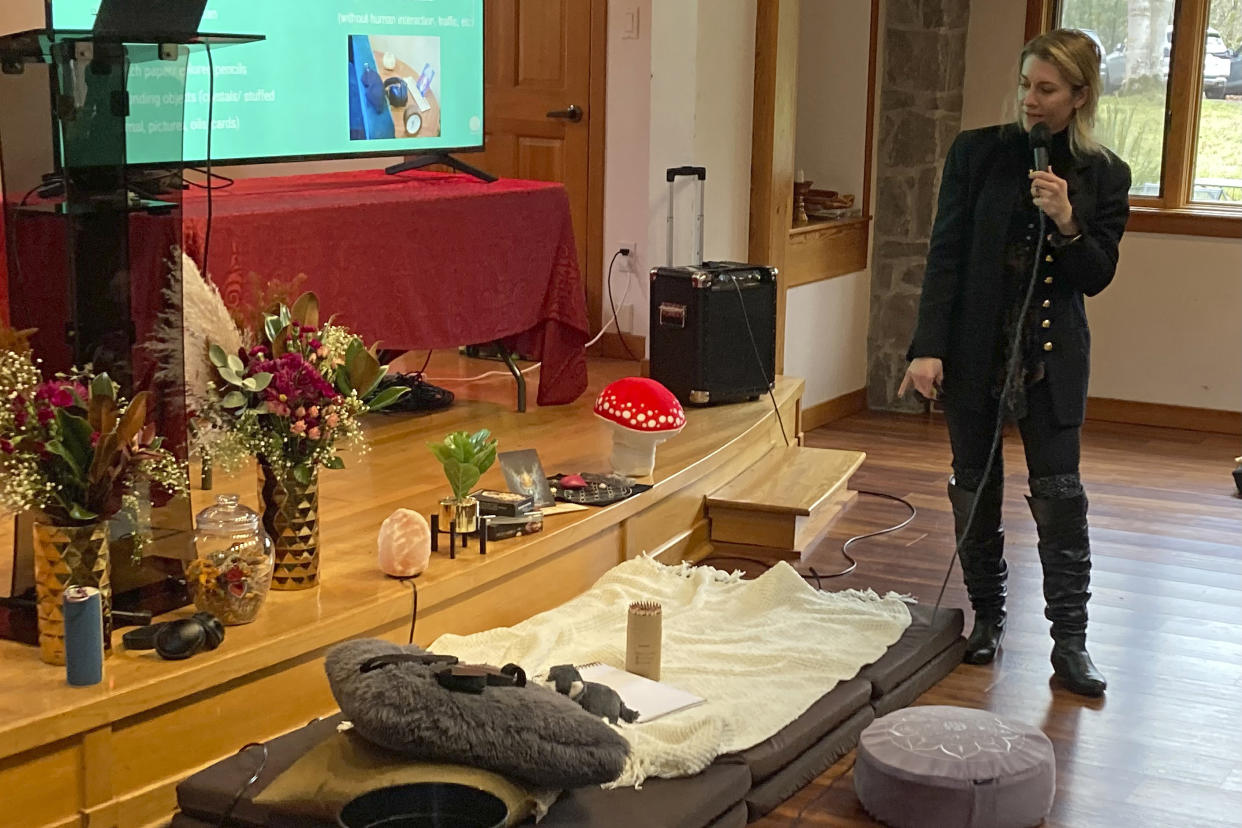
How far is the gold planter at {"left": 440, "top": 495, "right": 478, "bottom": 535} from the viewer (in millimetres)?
3467

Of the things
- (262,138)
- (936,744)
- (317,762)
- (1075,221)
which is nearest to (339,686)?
(317,762)

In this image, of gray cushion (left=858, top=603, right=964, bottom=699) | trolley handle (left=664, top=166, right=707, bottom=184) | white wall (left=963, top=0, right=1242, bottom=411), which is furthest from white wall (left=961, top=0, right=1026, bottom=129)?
gray cushion (left=858, top=603, right=964, bottom=699)

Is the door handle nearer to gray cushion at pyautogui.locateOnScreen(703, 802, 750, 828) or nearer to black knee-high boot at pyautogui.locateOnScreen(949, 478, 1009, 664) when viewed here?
black knee-high boot at pyautogui.locateOnScreen(949, 478, 1009, 664)

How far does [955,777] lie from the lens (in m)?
2.85

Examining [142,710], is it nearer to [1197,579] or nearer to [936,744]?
[936,744]

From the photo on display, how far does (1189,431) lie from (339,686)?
482 centimetres

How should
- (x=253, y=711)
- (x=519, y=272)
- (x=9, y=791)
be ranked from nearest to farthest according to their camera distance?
(x=9, y=791) < (x=253, y=711) < (x=519, y=272)

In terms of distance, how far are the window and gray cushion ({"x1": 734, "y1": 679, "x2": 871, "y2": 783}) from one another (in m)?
3.80

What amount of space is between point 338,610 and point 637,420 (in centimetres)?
125

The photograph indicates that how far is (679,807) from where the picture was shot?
2621mm

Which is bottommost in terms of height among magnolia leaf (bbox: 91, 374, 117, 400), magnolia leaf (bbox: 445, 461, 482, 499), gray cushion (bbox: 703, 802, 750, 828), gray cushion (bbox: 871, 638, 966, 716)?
gray cushion (bbox: 871, 638, 966, 716)

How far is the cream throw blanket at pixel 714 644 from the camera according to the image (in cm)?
289

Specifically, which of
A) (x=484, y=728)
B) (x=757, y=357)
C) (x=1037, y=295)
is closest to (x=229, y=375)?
(x=484, y=728)

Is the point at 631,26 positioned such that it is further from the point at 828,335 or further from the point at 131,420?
Result: the point at 131,420
